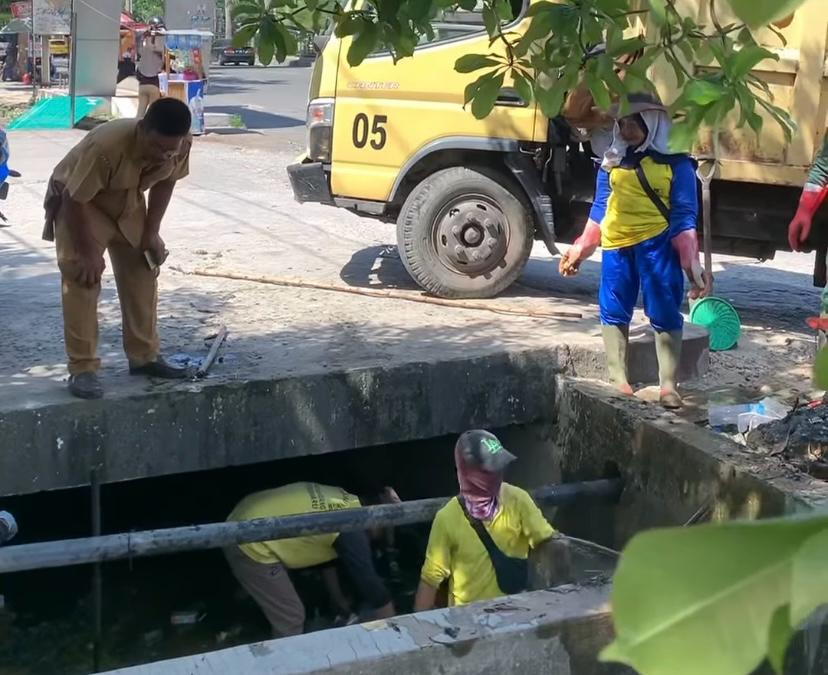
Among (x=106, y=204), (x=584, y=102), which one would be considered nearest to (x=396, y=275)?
(x=584, y=102)

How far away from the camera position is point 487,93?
2.91 metres

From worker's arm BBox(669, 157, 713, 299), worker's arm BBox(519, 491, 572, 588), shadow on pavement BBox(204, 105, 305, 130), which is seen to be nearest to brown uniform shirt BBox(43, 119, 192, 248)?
worker's arm BBox(519, 491, 572, 588)

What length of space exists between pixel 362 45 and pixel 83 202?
197 cm

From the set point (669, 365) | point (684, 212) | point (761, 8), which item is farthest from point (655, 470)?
point (761, 8)

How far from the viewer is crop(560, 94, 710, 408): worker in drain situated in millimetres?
5090

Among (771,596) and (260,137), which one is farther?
(260,137)

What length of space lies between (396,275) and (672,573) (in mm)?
7186

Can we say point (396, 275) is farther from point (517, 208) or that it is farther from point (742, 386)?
point (742, 386)

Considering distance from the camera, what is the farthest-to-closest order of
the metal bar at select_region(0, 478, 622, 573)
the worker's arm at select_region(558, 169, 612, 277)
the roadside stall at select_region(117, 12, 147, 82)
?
the roadside stall at select_region(117, 12, 147, 82), the worker's arm at select_region(558, 169, 612, 277), the metal bar at select_region(0, 478, 622, 573)

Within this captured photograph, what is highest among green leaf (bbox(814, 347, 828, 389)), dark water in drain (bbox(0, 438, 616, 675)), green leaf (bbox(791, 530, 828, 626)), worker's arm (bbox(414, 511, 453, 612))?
green leaf (bbox(814, 347, 828, 389))

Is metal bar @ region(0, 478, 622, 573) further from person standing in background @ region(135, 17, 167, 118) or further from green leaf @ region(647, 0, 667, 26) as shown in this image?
person standing in background @ region(135, 17, 167, 118)

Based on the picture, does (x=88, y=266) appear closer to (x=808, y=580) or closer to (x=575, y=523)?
(x=575, y=523)

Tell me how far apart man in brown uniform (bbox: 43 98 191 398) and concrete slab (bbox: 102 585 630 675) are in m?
1.88

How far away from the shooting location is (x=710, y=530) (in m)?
0.71
